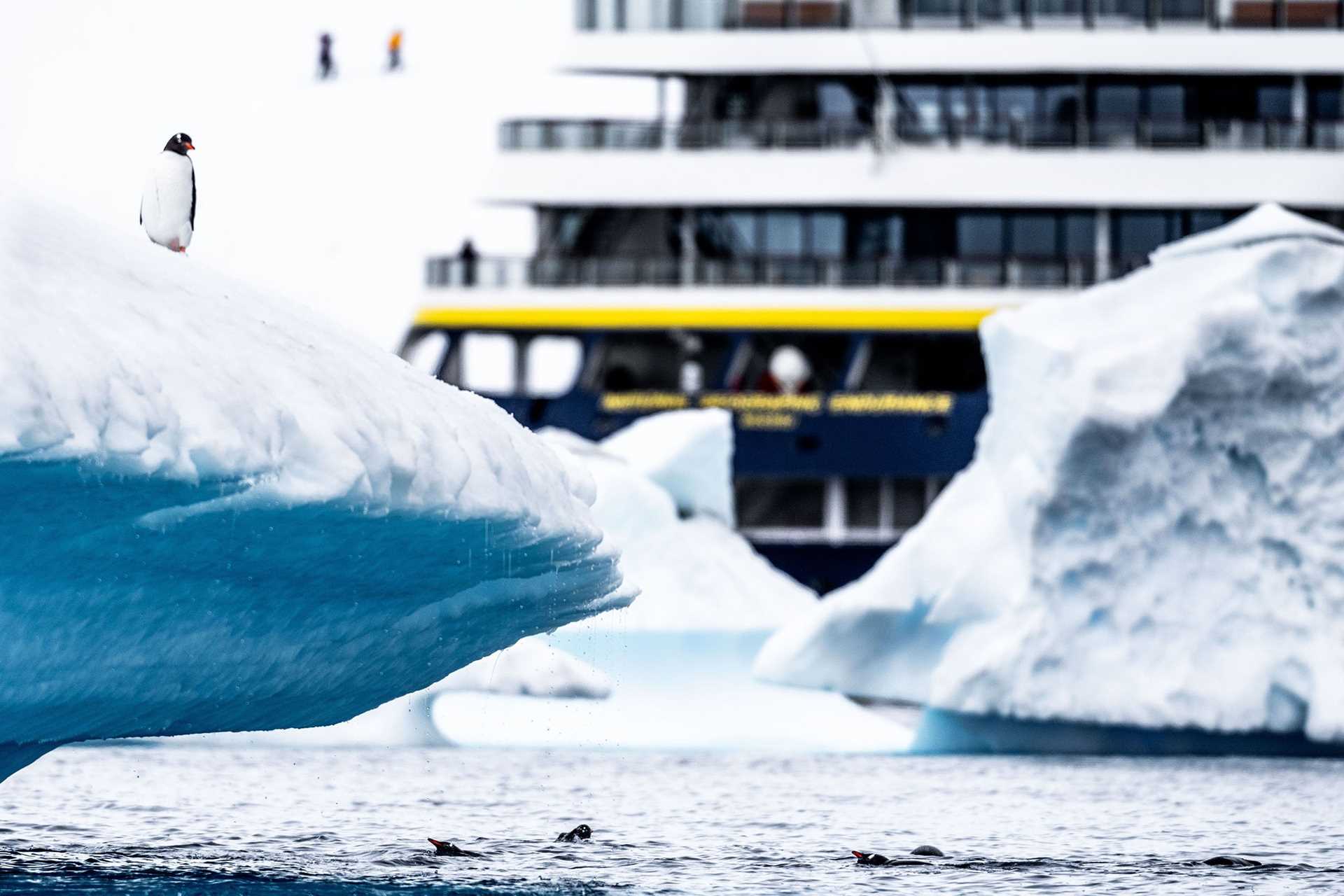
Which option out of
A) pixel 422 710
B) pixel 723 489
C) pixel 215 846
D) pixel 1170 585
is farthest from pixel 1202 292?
pixel 723 489

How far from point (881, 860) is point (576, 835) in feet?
6.81

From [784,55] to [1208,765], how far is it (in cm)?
2457

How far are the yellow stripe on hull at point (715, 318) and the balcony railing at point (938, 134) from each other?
2888 millimetres

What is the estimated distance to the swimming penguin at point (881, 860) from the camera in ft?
50.4

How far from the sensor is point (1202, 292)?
22.4 meters

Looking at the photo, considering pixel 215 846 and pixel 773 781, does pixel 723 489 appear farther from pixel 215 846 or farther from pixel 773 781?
pixel 215 846

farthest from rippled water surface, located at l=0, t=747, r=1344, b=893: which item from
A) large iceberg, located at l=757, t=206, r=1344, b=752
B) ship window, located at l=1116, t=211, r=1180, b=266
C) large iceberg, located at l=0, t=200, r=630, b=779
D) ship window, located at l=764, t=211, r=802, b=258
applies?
ship window, located at l=1116, t=211, r=1180, b=266

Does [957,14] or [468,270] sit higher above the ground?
[957,14]

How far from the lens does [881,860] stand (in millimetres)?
15391

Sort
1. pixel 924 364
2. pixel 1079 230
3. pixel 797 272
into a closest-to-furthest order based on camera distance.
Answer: pixel 797 272 < pixel 924 364 < pixel 1079 230

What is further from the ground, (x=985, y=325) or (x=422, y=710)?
(x=985, y=325)

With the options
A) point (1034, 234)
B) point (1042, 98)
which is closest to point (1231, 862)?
point (1034, 234)

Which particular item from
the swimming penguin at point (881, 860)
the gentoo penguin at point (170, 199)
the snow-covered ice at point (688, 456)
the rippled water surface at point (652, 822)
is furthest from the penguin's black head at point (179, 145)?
the snow-covered ice at point (688, 456)

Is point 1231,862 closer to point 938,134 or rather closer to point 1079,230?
point 938,134
